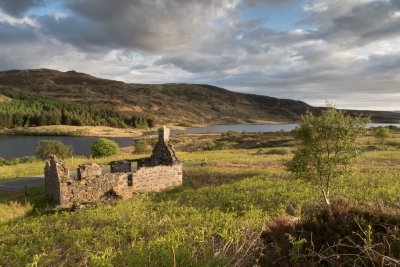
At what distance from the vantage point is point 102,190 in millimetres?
28203

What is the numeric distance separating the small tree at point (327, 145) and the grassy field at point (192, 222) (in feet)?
6.28

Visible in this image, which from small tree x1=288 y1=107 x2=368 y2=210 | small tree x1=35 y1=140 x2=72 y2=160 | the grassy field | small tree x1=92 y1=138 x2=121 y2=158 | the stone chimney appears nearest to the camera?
the grassy field

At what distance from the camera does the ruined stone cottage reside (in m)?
26.2

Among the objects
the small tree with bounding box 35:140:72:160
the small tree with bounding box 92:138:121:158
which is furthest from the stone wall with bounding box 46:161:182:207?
the small tree with bounding box 35:140:72:160

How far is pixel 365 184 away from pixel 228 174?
13.2m

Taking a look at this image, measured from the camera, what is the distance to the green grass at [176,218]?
8242 millimetres

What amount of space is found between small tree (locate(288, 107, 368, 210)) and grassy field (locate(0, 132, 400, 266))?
6.28 ft

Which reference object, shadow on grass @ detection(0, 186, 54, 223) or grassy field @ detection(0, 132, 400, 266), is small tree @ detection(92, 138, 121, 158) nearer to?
grassy field @ detection(0, 132, 400, 266)

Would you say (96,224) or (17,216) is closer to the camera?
(96,224)

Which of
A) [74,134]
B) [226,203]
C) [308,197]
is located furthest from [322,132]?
[74,134]

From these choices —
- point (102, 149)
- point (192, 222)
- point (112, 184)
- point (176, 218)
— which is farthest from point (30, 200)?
point (102, 149)

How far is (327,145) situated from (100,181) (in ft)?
60.0

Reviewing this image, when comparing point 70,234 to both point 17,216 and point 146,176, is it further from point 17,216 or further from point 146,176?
point 146,176

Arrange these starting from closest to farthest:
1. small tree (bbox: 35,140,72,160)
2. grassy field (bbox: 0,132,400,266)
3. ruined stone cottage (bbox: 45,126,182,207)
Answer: grassy field (bbox: 0,132,400,266) → ruined stone cottage (bbox: 45,126,182,207) → small tree (bbox: 35,140,72,160)
